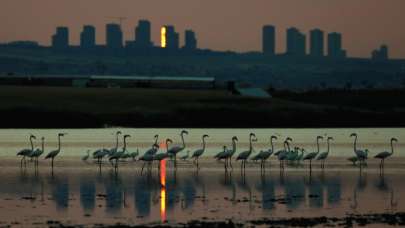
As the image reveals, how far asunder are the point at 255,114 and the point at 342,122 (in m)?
5.08

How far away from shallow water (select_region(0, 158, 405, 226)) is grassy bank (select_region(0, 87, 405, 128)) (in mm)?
28721

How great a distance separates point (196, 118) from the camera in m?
71.0

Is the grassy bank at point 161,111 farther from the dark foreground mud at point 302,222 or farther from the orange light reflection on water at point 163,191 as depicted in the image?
the dark foreground mud at point 302,222

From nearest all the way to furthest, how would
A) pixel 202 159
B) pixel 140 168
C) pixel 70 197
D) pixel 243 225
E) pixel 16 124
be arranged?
pixel 243 225 → pixel 70 197 → pixel 140 168 → pixel 202 159 → pixel 16 124

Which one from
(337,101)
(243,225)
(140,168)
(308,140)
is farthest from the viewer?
(337,101)

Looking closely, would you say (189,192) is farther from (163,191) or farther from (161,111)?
(161,111)

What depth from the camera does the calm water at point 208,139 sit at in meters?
48.6

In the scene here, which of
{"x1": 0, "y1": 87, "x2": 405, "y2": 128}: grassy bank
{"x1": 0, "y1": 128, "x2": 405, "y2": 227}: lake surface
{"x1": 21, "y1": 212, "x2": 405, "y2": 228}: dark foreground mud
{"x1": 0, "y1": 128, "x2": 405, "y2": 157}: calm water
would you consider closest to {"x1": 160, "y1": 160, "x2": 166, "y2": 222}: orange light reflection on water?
{"x1": 0, "y1": 128, "x2": 405, "y2": 227}: lake surface

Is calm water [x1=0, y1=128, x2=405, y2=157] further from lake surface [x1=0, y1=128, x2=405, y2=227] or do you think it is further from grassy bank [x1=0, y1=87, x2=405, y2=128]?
lake surface [x1=0, y1=128, x2=405, y2=227]

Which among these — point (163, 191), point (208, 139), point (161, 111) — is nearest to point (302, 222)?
point (163, 191)

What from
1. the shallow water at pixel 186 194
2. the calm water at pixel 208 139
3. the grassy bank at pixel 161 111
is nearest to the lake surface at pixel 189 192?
the shallow water at pixel 186 194

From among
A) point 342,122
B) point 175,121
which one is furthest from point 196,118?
point 342,122

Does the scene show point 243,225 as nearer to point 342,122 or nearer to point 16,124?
point 16,124

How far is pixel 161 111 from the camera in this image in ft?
235
